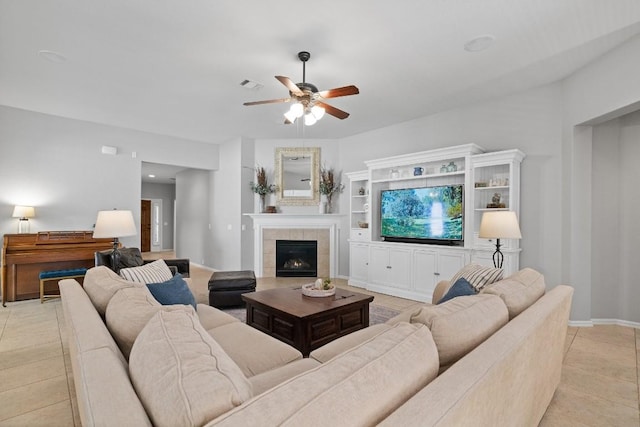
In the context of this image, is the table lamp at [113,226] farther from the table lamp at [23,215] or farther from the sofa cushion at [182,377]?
the sofa cushion at [182,377]

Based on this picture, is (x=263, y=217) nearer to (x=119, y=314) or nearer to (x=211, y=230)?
(x=211, y=230)

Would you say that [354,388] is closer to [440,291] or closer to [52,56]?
[440,291]

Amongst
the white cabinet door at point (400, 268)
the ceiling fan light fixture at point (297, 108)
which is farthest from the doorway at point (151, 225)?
the ceiling fan light fixture at point (297, 108)

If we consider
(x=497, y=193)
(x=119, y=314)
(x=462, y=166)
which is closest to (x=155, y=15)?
(x=119, y=314)

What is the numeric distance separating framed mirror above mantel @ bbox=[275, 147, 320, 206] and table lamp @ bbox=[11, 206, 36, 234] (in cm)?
403

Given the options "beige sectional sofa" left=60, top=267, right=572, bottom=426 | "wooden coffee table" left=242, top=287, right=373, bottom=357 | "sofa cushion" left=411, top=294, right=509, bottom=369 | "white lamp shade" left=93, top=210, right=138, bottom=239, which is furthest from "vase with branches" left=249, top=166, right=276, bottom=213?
"sofa cushion" left=411, top=294, right=509, bottom=369

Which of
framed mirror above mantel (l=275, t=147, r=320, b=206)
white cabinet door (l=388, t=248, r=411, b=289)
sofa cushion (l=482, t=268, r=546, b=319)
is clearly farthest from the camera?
framed mirror above mantel (l=275, t=147, r=320, b=206)

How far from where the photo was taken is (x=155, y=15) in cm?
265

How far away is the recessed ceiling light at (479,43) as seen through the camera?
2.96 metres

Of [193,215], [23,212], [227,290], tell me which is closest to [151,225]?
[193,215]

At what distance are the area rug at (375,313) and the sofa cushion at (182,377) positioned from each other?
2.89 m

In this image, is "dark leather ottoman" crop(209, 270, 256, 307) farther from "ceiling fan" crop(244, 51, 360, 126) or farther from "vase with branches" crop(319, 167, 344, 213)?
"vase with branches" crop(319, 167, 344, 213)

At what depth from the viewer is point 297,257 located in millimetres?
6770

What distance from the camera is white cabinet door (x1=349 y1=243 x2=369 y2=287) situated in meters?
5.55
